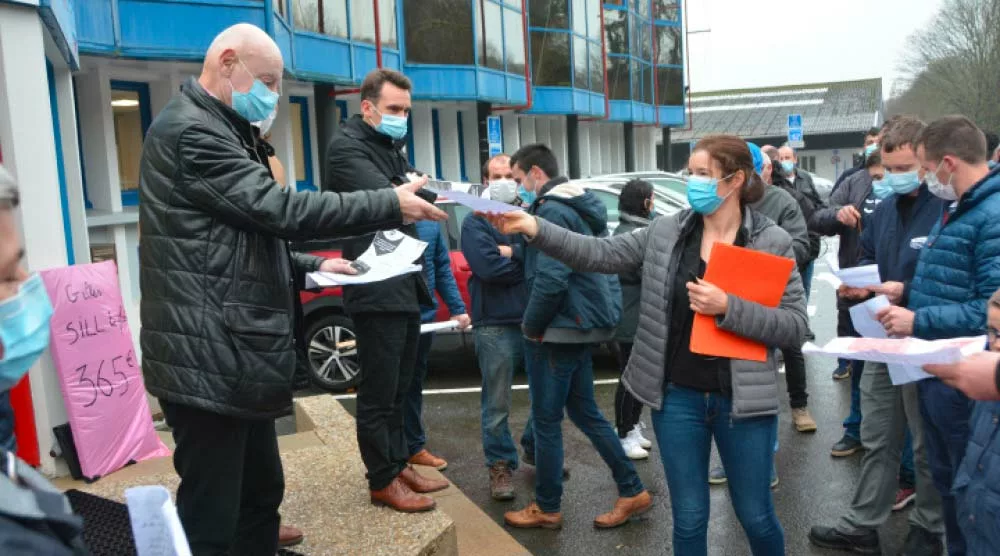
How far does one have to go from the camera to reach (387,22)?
21484 millimetres

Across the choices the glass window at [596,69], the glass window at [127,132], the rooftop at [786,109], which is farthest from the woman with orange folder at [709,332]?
the rooftop at [786,109]

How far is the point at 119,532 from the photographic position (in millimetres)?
4152

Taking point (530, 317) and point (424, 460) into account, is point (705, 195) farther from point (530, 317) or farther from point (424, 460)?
point (424, 460)

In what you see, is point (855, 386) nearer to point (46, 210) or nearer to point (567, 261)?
point (567, 261)

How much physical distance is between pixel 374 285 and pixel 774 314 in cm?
184

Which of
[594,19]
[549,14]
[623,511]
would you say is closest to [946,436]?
[623,511]

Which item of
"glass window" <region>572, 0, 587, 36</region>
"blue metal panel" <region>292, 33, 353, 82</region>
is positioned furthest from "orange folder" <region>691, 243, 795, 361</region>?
"glass window" <region>572, 0, 587, 36</region>

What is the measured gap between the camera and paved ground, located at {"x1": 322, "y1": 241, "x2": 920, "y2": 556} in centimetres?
507

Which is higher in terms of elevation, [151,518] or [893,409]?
[151,518]

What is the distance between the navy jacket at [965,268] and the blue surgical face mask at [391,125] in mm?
2469

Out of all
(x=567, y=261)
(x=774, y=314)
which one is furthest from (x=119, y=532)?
(x=774, y=314)

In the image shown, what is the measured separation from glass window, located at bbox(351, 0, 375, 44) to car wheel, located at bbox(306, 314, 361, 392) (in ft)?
37.6

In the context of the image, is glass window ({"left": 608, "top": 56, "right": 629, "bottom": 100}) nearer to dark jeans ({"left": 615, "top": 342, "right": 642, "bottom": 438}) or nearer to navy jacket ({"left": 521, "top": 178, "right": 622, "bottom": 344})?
dark jeans ({"left": 615, "top": 342, "right": 642, "bottom": 438})

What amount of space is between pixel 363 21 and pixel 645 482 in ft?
52.4
